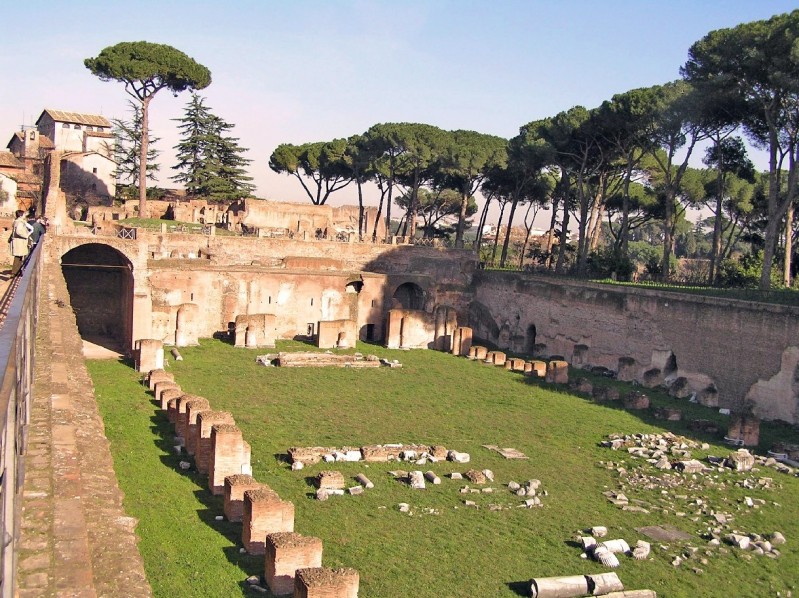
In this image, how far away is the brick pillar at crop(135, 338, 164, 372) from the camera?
59.4ft

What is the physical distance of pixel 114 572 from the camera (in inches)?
163

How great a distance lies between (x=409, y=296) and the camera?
2830cm

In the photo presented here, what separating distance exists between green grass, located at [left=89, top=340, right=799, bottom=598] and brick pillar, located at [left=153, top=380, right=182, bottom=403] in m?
0.39

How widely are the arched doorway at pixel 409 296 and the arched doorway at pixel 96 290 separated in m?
9.06

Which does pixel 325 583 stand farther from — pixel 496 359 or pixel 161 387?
pixel 496 359

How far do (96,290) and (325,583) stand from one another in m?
18.6

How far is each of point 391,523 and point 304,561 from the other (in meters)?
2.05

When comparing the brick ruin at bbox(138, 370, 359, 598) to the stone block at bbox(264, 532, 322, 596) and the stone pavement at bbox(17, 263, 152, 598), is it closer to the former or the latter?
the stone block at bbox(264, 532, 322, 596)

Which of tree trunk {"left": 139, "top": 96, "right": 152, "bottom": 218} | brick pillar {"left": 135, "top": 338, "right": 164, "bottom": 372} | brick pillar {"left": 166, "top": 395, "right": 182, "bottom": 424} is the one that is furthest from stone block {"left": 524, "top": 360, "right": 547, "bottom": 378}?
tree trunk {"left": 139, "top": 96, "right": 152, "bottom": 218}

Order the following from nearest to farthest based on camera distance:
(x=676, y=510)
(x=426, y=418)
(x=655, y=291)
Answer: (x=676, y=510), (x=426, y=418), (x=655, y=291)

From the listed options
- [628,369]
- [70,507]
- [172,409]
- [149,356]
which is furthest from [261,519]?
[628,369]

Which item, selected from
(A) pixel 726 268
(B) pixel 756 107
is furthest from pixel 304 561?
(A) pixel 726 268

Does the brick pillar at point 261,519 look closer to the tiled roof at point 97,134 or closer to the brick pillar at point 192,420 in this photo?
the brick pillar at point 192,420

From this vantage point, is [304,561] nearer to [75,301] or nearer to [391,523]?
Answer: [391,523]
